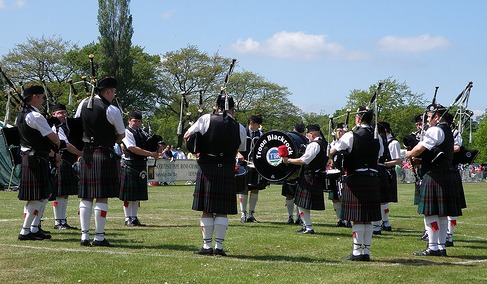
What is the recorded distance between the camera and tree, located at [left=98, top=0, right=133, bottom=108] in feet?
168

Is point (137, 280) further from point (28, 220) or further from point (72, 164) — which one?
point (72, 164)

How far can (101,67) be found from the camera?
5134 cm

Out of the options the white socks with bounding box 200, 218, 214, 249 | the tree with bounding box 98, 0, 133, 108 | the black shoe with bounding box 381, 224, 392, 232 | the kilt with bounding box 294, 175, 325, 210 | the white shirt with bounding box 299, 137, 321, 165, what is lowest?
the black shoe with bounding box 381, 224, 392, 232

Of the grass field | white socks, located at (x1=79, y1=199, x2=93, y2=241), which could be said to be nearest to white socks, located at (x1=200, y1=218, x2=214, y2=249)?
the grass field

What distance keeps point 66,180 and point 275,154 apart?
11.8 feet

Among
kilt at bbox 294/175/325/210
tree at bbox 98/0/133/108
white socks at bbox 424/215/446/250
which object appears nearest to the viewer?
white socks at bbox 424/215/446/250

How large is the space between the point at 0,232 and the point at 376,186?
5.55 meters

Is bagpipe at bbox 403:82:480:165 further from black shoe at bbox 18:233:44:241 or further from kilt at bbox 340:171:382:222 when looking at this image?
black shoe at bbox 18:233:44:241

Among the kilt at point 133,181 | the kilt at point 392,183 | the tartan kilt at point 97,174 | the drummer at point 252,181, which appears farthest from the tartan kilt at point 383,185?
the tartan kilt at point 97,174

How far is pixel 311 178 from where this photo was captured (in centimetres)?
1141

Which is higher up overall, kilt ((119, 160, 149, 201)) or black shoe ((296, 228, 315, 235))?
kilt ((119, 160, 149, 201))

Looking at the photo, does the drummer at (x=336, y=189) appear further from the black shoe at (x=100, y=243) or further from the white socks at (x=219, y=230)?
the black shoe at (x=100, y=243)

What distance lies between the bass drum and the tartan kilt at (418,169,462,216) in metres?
2.89

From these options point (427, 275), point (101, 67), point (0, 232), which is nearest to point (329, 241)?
point (427, 275)
